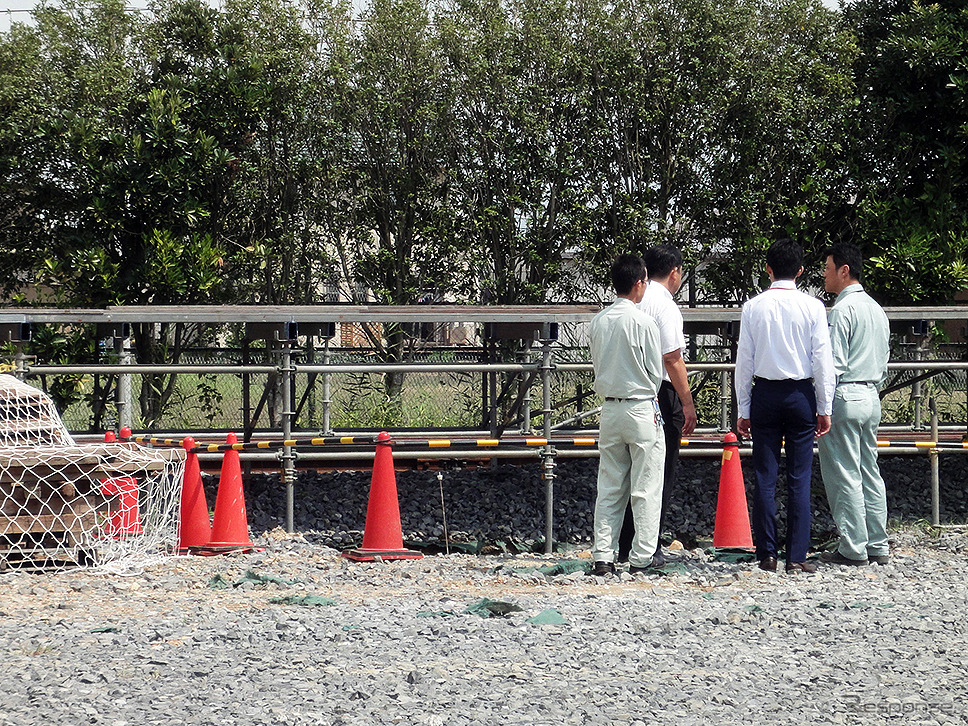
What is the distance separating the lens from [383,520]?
8953 millimetres

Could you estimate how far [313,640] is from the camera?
224 inches

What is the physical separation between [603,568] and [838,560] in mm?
1723

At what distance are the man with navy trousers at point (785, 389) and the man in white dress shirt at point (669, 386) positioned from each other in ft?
1.25

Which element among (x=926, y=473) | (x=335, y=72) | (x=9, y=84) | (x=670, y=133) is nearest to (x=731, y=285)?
(x=670, y=133)

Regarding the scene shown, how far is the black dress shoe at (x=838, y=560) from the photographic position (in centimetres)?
784

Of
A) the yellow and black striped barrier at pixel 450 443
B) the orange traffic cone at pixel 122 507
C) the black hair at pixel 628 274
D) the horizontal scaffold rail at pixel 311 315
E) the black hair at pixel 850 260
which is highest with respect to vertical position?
the black hair at pixel 850 260

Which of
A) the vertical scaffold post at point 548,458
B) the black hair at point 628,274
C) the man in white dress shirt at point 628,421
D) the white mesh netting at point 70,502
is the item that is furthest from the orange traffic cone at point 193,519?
the black hair at point 628,274

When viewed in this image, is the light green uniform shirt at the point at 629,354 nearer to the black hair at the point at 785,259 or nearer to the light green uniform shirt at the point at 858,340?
the black hair at the point at 785,259

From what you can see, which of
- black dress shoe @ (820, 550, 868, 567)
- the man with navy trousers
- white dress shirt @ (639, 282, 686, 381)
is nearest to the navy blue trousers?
the man with navy trousers

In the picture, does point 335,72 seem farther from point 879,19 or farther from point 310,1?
point 879,19

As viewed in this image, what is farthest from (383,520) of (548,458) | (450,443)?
(548,458)

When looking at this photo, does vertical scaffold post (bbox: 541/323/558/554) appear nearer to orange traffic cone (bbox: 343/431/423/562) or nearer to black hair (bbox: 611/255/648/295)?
orange traffic cone (bbox: 343/431/423/562)

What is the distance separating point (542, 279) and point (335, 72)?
3.99 m

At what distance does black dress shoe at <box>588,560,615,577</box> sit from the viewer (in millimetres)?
7508
